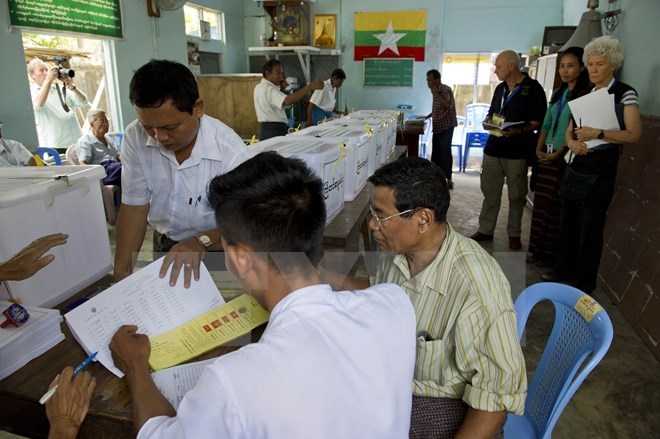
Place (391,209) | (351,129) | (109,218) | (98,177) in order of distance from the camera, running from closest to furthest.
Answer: (391,209) < (98,177) < (351,129) < (109,218)

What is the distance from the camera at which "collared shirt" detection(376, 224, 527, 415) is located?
3.14ft

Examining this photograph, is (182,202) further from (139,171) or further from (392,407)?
(392,407)

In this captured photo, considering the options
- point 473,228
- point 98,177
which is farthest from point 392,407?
point 473,228

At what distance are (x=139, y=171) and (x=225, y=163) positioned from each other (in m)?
0.31

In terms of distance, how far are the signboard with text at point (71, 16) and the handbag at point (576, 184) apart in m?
4.32

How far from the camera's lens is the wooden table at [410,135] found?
534 centimetres

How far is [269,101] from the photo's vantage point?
4.46 meters

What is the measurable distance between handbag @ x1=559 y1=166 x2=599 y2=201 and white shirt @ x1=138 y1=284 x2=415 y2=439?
2297mm

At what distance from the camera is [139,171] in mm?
1523

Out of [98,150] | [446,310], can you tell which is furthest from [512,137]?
[98,150]

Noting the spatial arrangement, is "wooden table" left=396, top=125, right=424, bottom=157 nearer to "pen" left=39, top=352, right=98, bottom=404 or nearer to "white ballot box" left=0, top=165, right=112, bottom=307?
"white ballot box" left=0, top=165, right=112, bottom=307

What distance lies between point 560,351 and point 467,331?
48 cm

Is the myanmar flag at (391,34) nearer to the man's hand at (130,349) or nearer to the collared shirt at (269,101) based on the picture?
the collared shirt at (269,101)

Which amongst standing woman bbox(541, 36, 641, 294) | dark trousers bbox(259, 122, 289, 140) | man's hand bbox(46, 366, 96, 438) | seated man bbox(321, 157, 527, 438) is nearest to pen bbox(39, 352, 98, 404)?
man's hand bbox(46, 366, 96, 438)
